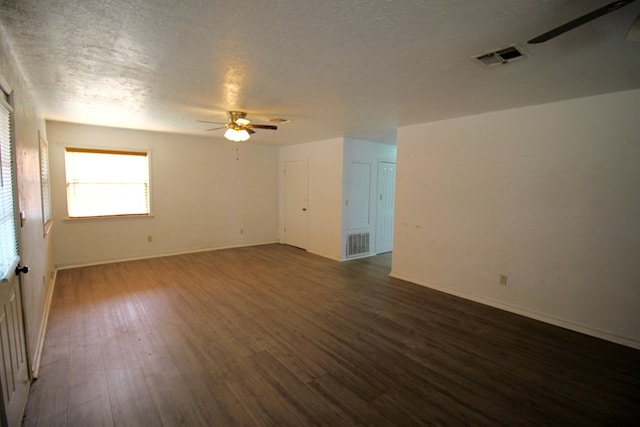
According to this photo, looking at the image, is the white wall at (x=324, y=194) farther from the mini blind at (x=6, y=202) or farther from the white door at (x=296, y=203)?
the mini blind at (x=6, y=202)

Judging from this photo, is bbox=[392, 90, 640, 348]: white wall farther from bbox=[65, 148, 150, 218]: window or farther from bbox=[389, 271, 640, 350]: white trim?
bbox=[65, 148, 150, 218]: window

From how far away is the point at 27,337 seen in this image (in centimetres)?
212

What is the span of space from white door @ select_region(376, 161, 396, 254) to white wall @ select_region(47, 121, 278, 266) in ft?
8.62

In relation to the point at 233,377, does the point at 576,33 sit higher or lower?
higher

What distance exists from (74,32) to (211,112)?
1983 millimetres

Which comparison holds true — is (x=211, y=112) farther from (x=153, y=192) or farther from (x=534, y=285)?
(x=534, y=285)

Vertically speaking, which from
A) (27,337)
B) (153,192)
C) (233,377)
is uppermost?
(153,192)

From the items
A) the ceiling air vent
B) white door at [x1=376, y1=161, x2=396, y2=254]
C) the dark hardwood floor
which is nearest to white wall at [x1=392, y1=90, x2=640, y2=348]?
the dark hardwood floor

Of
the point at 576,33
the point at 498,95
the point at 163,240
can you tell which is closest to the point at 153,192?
the point at 163,240

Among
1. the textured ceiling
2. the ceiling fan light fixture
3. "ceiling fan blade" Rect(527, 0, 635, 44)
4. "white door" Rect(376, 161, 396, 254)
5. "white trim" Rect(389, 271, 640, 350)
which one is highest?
the textured ceiling

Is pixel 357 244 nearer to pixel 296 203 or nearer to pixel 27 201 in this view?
pixel 296 203

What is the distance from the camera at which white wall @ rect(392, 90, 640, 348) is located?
9.20 ft

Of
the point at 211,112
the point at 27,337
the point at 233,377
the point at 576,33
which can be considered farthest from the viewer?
the point at 211,112

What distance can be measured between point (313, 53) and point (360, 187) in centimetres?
397
